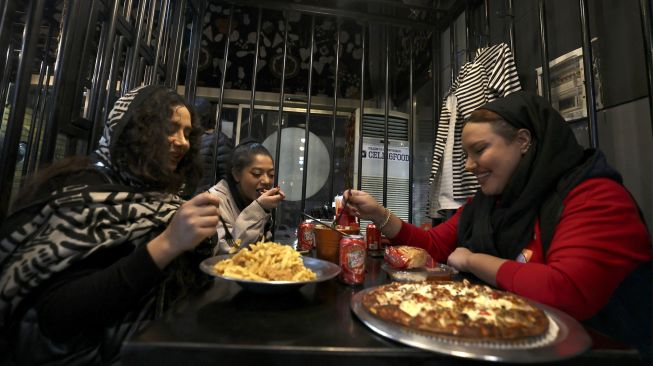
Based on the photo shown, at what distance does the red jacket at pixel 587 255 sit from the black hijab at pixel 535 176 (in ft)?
0.15

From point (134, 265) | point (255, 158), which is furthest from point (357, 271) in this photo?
point (255, 158)

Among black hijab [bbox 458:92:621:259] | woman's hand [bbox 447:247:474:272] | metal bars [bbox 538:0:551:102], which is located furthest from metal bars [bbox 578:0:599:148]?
woman's hand [bbox 447:247:474:272]

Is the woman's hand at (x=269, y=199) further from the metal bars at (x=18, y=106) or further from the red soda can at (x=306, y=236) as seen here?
the metal bars at (x=18, y=106)

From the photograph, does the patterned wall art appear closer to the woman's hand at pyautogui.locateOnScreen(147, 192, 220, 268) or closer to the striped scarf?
the striped scarf

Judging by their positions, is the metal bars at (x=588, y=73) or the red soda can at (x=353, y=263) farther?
the metal bars at (x=588, y=73)

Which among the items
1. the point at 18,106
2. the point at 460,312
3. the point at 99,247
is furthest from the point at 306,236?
the point at 18,106

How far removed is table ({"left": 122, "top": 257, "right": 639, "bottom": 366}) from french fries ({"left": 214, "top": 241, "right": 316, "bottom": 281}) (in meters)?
0.11

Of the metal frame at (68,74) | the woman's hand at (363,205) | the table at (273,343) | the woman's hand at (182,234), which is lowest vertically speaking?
the table at (273,343)

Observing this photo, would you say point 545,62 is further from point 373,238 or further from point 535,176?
point 373,238

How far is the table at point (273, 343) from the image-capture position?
0.50 metres

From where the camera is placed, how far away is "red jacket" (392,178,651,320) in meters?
0.80

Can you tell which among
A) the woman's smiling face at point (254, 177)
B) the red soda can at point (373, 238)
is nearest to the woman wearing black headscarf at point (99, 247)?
the red soda can at point (373, 238)

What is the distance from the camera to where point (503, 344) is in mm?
511

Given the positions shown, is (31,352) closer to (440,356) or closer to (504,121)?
(440,356)
